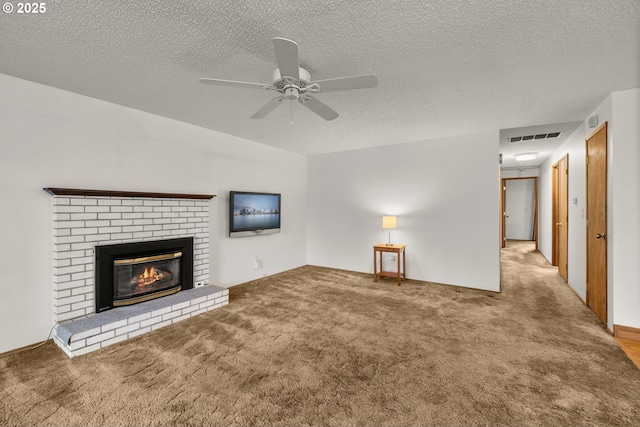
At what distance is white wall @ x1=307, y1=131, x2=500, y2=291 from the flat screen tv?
3.83 feet

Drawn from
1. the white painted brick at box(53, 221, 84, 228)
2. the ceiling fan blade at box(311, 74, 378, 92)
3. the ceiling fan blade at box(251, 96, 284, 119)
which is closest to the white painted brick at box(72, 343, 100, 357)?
the white painted brick at box(53, 221, 84, 228)

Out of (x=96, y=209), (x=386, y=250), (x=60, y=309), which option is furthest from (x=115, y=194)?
(x=386, y=250)

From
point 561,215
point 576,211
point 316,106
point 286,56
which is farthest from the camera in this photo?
point 561,215

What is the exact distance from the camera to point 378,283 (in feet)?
15.2

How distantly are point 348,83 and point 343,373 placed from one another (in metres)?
2.16

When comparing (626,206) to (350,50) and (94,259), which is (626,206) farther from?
(94,259)

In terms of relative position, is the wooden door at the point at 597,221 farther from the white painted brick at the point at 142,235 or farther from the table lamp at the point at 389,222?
the white painted brick at the point at 142,235

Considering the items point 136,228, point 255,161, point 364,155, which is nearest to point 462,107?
point 364,155

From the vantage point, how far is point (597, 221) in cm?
312

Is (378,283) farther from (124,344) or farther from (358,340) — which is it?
(124,344)

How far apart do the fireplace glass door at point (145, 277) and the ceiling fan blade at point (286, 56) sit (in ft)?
8.82

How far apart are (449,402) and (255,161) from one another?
4.23 metres

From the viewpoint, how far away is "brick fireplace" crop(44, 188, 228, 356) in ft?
8.36

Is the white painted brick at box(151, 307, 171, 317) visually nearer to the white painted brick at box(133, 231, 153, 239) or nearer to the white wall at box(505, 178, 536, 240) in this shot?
the white painted brick at box(133, 231, 153, 239)
